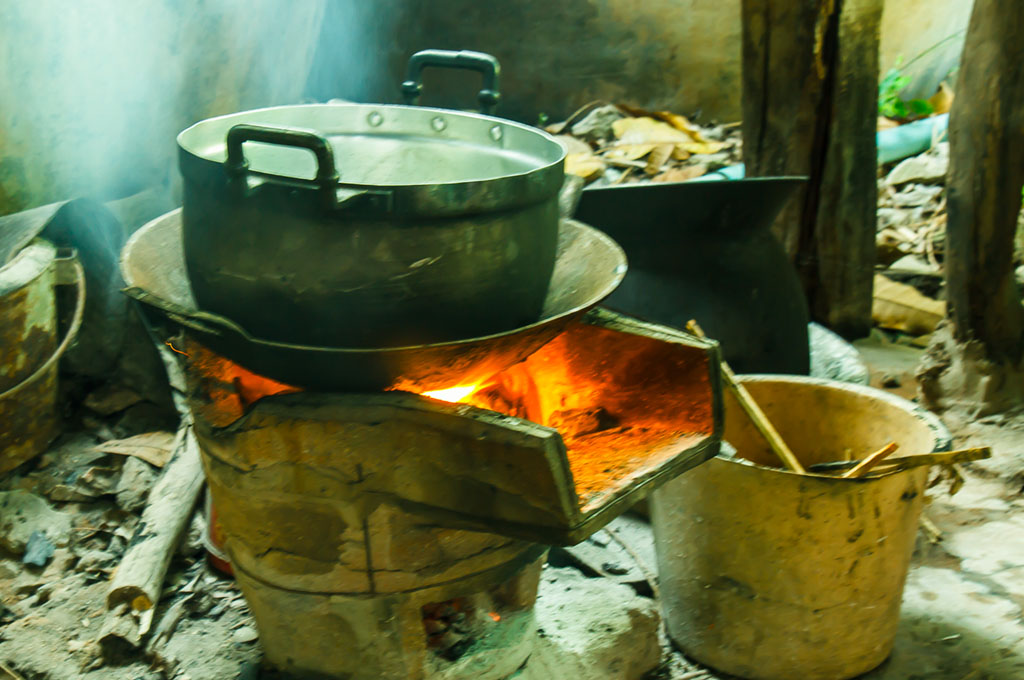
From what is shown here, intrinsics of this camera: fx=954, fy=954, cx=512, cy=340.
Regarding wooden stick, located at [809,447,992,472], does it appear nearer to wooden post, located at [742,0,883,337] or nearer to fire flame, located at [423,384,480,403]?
fire flame, located at [423,384,480,403]

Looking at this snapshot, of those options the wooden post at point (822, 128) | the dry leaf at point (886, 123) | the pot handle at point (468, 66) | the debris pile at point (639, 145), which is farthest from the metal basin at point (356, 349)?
the dry leaf at point (886, 123)

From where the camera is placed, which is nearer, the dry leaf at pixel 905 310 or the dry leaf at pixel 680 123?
the dry leaf at pixel 905 310

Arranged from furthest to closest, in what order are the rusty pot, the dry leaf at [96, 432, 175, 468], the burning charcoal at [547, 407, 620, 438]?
the dry leaf at [96, 432, 175, 468] → the rusty pot → the burning charcoal at [547, 407, 620, 438]

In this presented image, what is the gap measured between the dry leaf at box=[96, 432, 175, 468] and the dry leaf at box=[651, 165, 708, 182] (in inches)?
131

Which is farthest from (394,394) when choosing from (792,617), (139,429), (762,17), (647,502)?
(762,17)

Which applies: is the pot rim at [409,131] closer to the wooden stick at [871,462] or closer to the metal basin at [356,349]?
the metal basin at [356,349]

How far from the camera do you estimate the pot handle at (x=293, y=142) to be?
153cm

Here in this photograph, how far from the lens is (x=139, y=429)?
3.49 meters

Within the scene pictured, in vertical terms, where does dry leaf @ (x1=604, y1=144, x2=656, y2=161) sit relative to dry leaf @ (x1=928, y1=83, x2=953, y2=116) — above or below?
below

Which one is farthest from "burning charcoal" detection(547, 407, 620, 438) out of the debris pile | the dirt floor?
the debris pile

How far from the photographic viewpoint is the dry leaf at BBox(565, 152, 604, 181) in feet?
18.7

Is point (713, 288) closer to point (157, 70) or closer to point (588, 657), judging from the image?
point (588, 657)

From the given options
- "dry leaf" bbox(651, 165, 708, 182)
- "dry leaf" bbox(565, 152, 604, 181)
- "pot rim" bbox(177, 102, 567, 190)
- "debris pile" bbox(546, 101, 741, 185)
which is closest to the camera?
"pot rim" bbox(177, 102, 567, 190)

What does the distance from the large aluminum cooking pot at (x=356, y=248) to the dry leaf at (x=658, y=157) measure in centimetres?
420
